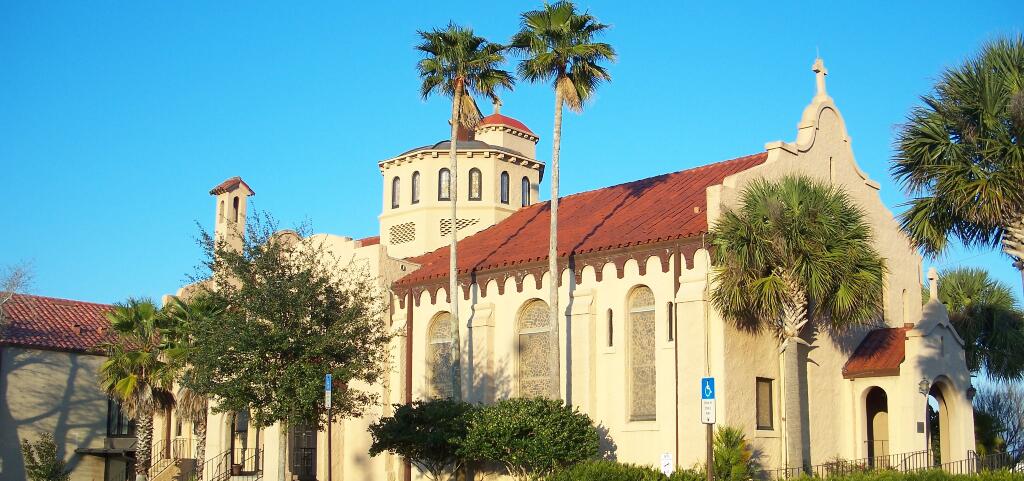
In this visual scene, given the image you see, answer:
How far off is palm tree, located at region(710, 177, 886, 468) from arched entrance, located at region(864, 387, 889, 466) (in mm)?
5120

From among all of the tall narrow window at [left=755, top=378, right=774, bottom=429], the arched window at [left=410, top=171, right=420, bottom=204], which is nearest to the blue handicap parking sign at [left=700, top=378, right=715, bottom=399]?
the tall narrow window at [left=755, top=378, right=774, bottom=429]

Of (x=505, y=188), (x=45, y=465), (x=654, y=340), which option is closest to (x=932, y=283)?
(x=654, y=340)

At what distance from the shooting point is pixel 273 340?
27953 mm

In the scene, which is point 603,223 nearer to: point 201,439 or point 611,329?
point 611,329

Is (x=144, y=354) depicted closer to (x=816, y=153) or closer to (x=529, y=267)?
(x=529, y=267)

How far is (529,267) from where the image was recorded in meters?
32.4

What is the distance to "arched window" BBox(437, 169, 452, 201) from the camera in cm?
4103

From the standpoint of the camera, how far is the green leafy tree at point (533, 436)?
27.7 m

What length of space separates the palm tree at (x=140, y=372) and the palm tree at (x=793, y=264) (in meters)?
19.5

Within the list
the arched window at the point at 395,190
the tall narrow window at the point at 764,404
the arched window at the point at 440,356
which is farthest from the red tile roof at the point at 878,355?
the arched window at the point at 395,190

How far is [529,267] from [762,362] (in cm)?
744

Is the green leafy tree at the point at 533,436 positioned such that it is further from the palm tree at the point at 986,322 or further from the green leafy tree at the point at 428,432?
the palm tree at the point at 986,322

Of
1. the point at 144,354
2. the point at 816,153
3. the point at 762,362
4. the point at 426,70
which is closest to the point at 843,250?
the point at 762,362

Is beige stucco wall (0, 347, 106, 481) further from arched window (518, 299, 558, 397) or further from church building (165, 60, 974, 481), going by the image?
arched window (518, 299, 558, 397)
